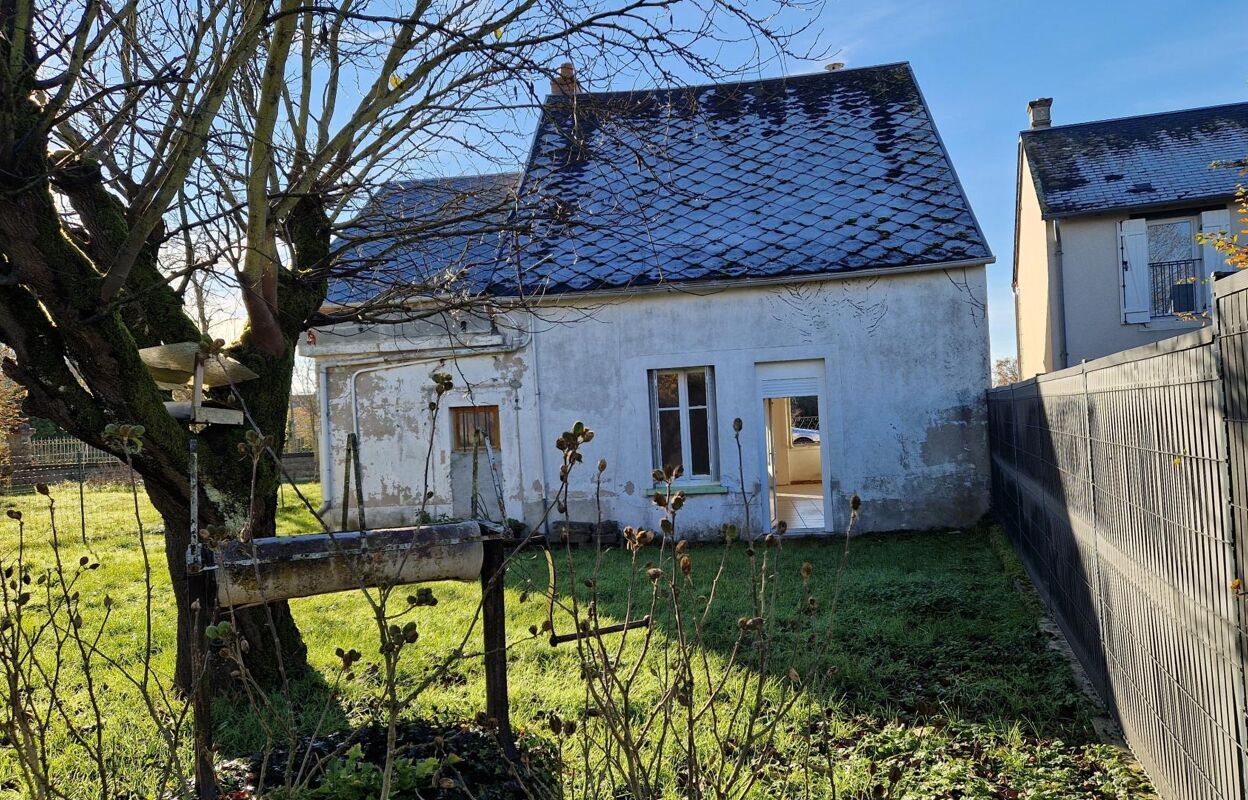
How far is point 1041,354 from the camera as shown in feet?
64.3

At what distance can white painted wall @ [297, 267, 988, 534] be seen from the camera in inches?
456

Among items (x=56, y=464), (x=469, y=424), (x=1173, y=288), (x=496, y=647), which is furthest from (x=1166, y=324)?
(x=56, y=464)

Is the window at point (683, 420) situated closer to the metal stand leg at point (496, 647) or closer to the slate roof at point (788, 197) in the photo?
the slate roof at point (788, 197)

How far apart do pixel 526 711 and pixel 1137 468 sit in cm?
344

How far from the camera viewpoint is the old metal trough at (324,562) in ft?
11.6

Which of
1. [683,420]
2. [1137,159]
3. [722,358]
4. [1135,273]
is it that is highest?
[1137,159]

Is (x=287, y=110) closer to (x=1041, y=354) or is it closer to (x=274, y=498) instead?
(x=274, y=498)

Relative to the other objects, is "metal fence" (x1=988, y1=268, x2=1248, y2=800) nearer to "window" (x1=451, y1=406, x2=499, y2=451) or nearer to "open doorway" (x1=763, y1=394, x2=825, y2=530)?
"window" (x1=451, y1=406, x2=499, y2=451)

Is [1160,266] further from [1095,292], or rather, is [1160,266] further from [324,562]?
[324,562]

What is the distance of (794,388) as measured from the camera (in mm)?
12039

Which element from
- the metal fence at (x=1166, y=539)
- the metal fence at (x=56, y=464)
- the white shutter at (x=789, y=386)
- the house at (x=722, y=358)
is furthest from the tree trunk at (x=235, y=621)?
the metal fence at (x=56, y=464)

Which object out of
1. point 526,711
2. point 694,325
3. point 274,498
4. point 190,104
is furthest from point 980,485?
point 190,104

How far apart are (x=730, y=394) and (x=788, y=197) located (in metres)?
3.25

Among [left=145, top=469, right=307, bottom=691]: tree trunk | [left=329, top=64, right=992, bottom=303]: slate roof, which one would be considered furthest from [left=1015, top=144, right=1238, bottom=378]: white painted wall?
[left=145, top=469, right=307, bottom=691]: tree trunk
